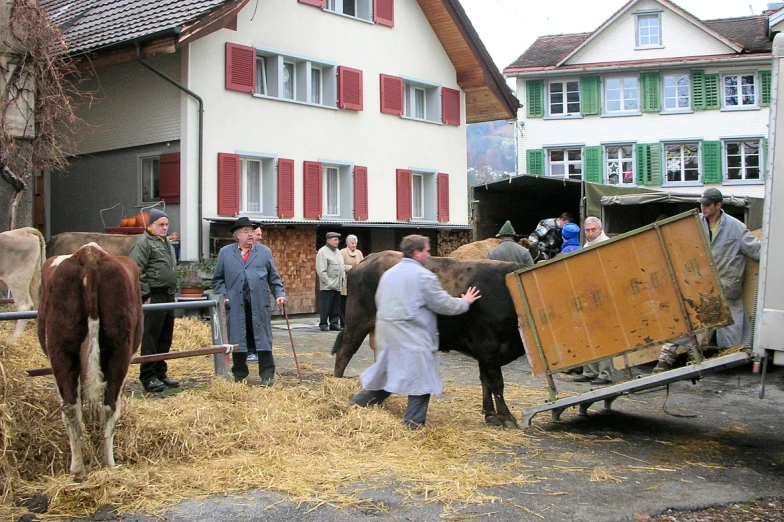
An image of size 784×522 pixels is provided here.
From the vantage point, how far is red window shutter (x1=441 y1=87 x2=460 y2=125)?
942 inches

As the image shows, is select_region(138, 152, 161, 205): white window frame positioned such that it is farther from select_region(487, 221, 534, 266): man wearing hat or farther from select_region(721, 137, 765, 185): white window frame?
select_region(721, 137, 765, 185): white window frame

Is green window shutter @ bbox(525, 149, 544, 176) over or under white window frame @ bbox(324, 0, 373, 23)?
under

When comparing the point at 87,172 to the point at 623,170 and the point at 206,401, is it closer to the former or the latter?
the point at 206,401

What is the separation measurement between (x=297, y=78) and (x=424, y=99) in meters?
4.89

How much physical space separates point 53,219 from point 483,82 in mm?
12113

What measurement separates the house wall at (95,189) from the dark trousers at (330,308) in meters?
5.45

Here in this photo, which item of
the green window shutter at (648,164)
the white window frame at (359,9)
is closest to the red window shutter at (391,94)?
the white window frame at (359,9)

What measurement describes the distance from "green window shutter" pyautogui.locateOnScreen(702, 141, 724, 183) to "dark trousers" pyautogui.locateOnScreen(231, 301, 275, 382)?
31.1 metres

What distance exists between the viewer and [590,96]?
122 feet

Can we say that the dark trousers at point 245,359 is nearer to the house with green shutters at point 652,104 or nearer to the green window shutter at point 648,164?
the house with green shutters at point 652,104

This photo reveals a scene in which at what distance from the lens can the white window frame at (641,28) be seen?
37.6 m

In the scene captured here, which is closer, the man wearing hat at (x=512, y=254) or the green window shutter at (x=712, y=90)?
the man wearing hat at (x=512, y=254)

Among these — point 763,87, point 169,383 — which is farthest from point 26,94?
point 763,87

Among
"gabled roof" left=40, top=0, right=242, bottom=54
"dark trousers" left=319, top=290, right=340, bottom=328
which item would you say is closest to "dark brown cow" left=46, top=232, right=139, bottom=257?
"dark trousers" left=319, top=290, right=340, bottom=328
